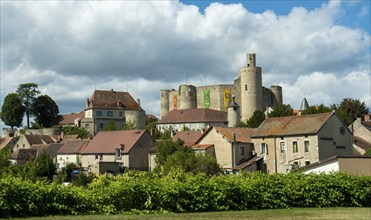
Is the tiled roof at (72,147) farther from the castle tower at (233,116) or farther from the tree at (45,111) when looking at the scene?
the tree at (45,111)

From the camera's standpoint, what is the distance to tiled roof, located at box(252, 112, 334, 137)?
55.1 m

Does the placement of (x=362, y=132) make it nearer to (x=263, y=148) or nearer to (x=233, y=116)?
(x=263, y=148)

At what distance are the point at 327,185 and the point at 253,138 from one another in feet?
108

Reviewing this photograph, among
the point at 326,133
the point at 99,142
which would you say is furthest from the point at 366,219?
the point at 99,142

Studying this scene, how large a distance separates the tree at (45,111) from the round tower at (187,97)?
81.2 feet

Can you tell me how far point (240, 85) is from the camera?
12031cm

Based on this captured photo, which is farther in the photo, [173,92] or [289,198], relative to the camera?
[173,92]

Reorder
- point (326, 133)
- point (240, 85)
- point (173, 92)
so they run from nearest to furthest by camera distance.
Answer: point (326, 133), point (240, 85), point (173, 92)

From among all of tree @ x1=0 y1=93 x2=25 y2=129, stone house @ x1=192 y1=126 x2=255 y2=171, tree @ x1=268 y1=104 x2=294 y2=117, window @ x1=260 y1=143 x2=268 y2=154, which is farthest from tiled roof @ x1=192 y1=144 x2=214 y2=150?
tree @ x1=0 y1=93 x2=25 y2=129

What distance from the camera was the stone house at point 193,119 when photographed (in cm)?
10938

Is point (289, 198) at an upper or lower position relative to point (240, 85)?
lower

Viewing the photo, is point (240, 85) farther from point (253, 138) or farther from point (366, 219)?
point (366, 219)

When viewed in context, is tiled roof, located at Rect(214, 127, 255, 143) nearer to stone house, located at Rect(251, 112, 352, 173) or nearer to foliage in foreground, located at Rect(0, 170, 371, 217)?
stone house, located at Rect(251, 112, 352, 173)

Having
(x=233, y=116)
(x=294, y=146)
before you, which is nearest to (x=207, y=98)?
(x=233, y=116)
